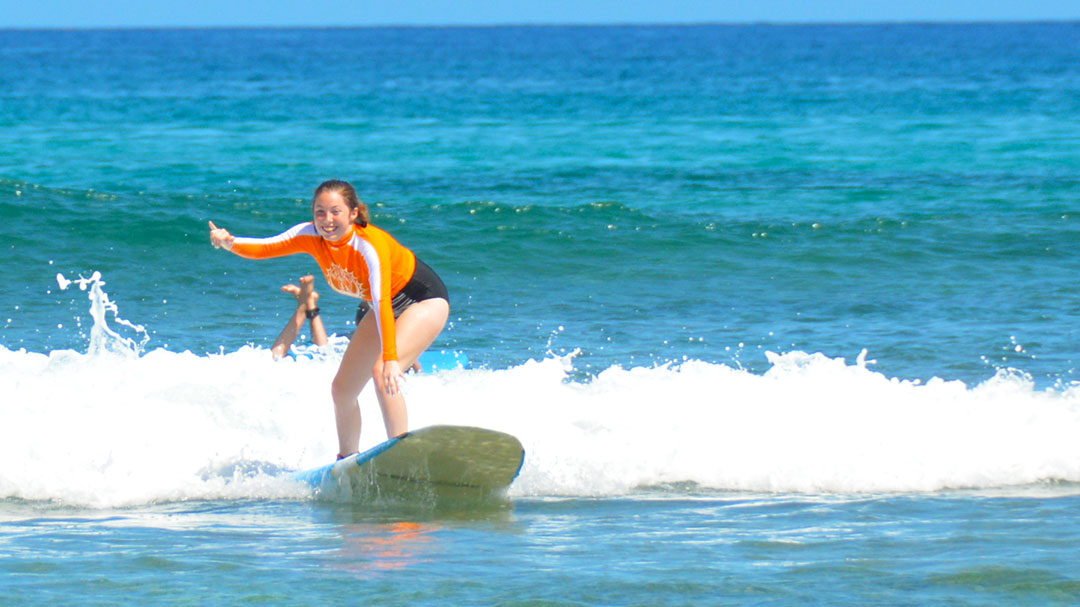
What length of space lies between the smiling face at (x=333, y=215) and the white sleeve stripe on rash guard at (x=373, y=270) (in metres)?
0.09

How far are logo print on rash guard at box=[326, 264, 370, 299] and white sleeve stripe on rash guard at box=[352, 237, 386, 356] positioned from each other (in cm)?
17

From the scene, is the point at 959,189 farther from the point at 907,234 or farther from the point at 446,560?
the point at 446,560

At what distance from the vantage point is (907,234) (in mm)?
16000

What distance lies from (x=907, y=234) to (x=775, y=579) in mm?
12001

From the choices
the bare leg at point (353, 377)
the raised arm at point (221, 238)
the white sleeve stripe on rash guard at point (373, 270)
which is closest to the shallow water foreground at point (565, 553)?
the bare leg at point (353, 377)

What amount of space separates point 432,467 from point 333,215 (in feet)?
4.18

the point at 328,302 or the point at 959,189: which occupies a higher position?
the point at 959,189

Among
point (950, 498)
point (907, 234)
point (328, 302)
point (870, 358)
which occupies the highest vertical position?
point (907, 234)

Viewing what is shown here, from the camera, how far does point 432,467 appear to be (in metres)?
6.05

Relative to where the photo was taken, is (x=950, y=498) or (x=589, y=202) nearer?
(x=950, y=498)

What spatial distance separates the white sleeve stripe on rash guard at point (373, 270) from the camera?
18.8 ft

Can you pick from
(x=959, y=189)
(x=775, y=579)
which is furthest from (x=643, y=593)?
(x=959, y=189)

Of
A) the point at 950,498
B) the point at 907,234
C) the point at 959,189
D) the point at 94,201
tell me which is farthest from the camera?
the point at 959,189

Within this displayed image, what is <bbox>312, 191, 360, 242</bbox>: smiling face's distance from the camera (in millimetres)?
5715
